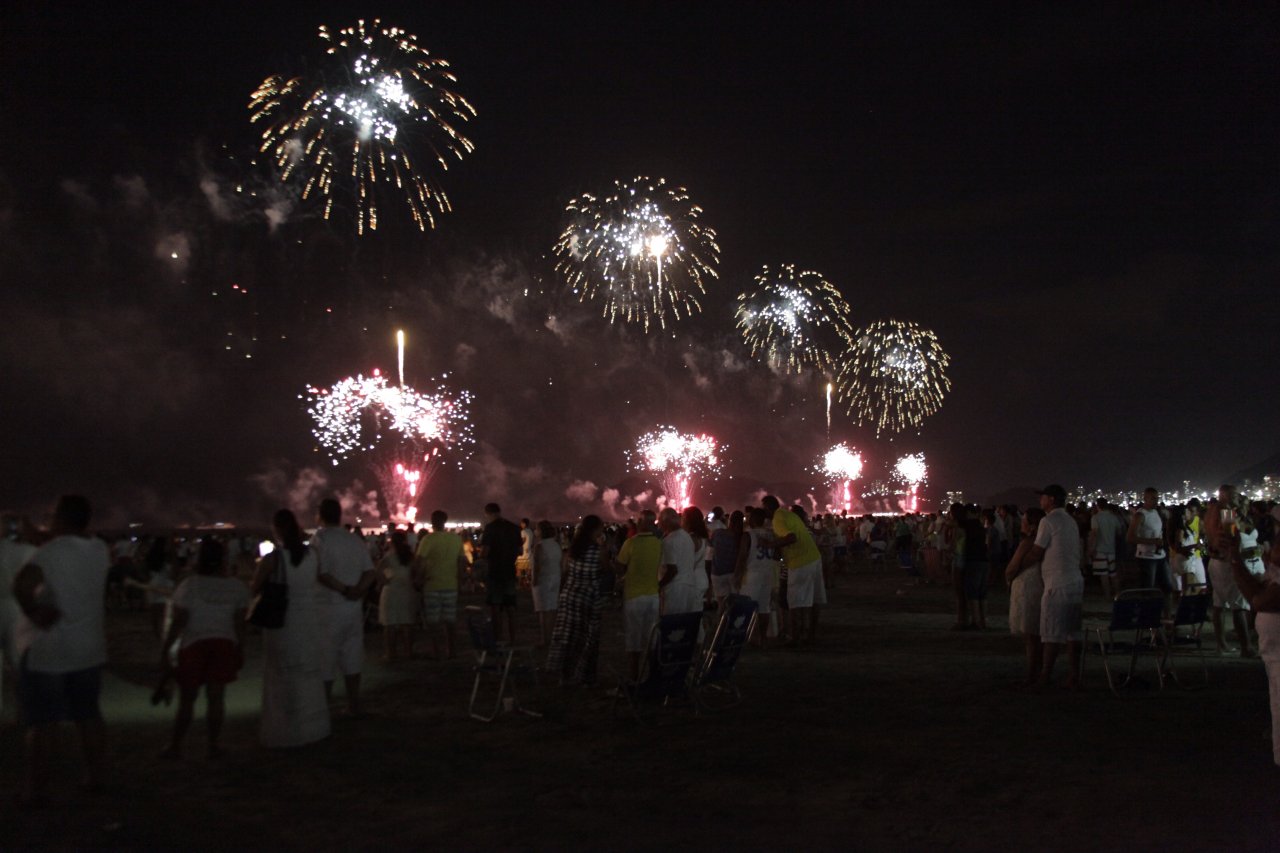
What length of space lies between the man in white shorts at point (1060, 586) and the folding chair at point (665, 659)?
341cm

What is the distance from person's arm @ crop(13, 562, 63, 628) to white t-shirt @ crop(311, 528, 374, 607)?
2369mm

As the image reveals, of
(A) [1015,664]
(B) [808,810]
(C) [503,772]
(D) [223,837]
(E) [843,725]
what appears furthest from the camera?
(A) [1015,664]

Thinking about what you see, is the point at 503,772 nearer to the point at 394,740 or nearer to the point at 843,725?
the point at 394,740

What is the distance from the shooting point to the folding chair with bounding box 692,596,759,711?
31.8 ft

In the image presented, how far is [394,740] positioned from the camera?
8.56m

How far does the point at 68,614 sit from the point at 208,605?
4.25ft

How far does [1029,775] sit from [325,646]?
17.5ft

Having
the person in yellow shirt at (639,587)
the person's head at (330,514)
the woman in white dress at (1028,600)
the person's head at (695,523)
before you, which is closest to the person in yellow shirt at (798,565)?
the person's head at (695,523)

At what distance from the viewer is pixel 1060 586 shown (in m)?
10.2

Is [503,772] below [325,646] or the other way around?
below

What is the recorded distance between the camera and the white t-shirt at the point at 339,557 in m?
8.77

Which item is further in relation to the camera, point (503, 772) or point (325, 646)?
point (325, 646)

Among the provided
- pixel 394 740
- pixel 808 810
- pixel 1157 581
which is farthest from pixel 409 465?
pixel 808 810

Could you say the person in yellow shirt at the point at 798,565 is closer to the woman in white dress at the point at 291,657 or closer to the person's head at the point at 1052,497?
the person's head at the point at 1052,497
